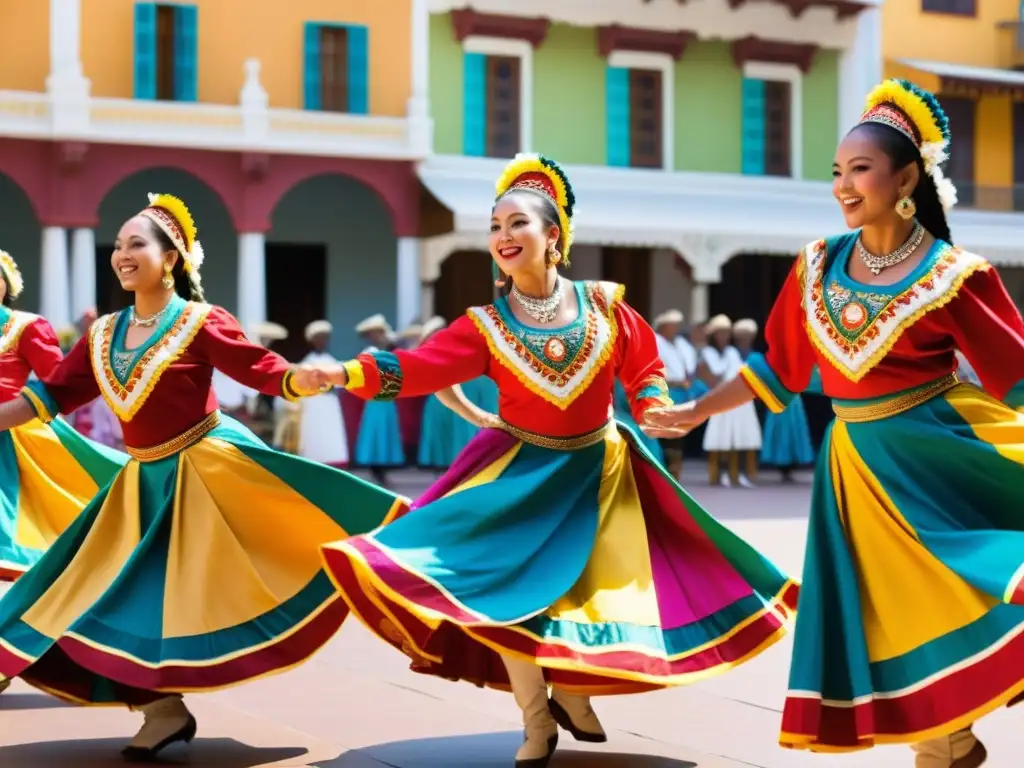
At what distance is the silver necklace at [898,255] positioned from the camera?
201 inches

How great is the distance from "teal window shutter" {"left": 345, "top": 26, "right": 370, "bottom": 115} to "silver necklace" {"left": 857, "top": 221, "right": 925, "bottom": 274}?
60.2 ft

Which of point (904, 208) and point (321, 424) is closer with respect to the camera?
point (904, 208)

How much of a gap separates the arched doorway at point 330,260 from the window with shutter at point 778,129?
17.5 ft

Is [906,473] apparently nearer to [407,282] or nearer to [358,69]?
[407,282]

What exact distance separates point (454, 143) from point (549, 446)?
18.1m

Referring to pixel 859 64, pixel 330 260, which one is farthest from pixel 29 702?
pixel 859 64

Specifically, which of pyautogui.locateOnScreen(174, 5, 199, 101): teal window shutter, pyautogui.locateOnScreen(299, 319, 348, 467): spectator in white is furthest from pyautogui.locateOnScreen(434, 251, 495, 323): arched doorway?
pyautogui.locateOnScreen(299, 319, 348, 467): spectator in white

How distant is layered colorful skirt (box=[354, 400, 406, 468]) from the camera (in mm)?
17953

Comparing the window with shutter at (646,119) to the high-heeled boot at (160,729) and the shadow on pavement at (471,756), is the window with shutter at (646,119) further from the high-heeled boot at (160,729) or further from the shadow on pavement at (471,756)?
the high-heeled boot at (160,729)

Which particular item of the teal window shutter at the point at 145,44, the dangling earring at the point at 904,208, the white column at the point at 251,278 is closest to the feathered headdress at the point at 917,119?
the dangling earring at the point at 904,208

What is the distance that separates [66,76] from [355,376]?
16459 millimetres

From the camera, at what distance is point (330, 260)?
24.3 m

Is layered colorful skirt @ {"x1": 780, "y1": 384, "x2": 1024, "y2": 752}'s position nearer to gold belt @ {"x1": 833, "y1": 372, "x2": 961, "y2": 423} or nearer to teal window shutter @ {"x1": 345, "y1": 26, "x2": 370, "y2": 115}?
gold belt @ {"x1": 833, "y1": 372, "x2": 961, "y2": 423}

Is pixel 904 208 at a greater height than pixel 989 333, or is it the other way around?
pixel 904 208
